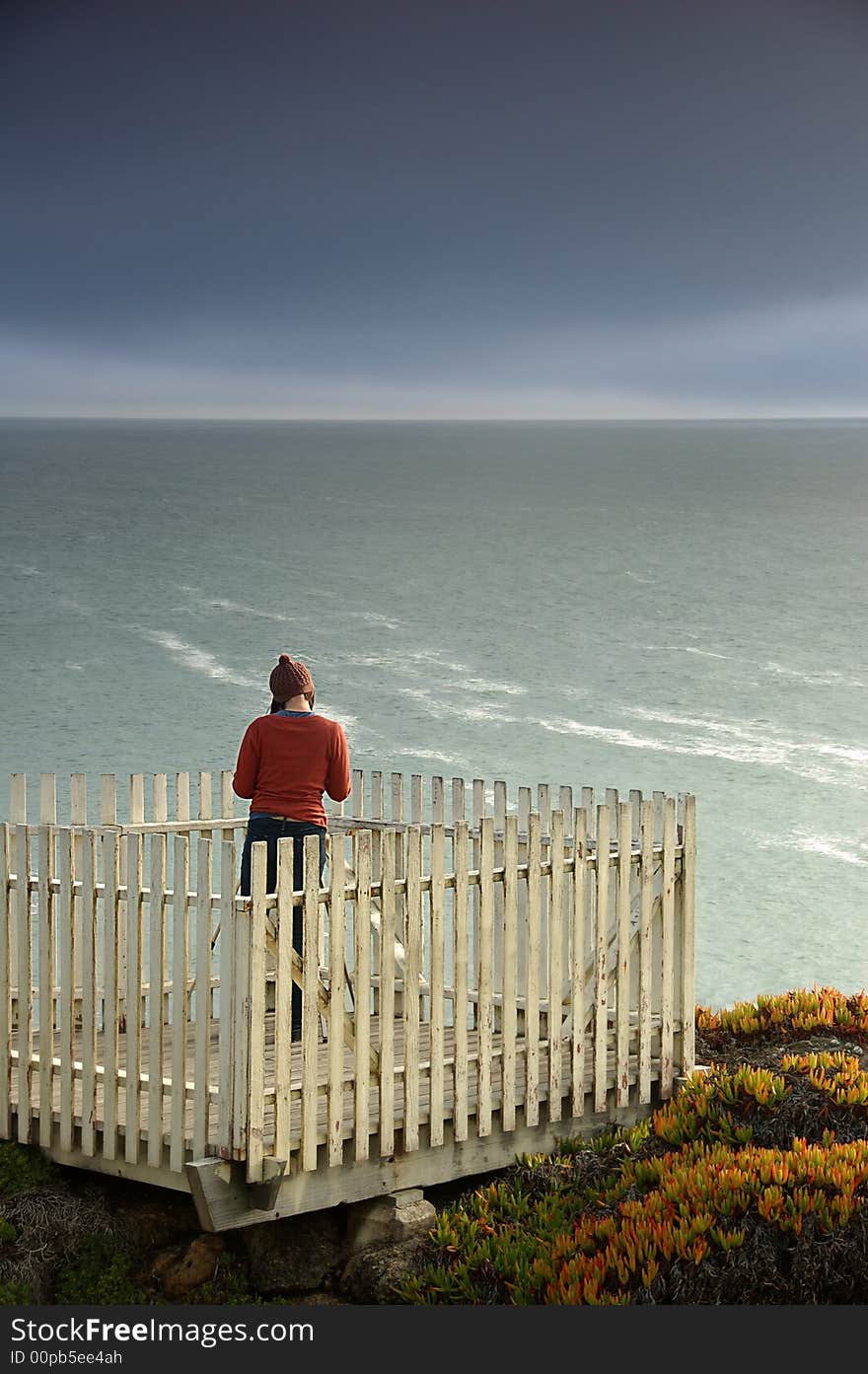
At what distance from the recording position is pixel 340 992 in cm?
662

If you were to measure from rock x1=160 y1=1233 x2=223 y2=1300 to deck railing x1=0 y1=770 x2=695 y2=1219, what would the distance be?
14.7 inches

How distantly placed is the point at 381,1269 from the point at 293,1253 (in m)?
0.42

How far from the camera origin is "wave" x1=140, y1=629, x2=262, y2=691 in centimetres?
3906

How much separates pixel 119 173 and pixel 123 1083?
46.6 metres

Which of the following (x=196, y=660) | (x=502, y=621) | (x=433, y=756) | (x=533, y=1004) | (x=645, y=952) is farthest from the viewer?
(x=502, y=621)

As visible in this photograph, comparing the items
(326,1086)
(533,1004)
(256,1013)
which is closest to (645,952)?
(533,1004)

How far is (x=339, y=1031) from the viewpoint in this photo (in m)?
6.64

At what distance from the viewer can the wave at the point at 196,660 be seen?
128 ft


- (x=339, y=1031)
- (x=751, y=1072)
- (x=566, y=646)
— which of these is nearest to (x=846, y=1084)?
(x=751, y=1072)

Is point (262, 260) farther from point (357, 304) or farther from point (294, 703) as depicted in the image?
point (294, 703)

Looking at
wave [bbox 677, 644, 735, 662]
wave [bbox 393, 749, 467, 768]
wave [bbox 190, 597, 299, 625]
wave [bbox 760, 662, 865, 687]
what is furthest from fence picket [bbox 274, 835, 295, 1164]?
wave [bbox 677, 644, 735, 662]

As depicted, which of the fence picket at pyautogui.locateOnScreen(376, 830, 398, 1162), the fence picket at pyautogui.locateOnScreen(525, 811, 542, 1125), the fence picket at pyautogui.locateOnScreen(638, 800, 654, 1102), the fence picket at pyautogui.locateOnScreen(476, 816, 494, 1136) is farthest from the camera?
the fence picket at pyautogui.locateOnScreen(638, 800, 654, 1102)

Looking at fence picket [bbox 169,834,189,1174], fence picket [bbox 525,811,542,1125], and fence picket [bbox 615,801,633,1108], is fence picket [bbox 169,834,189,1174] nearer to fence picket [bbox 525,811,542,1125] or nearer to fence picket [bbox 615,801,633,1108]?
fence picket [bbox 525,811,542,1125]

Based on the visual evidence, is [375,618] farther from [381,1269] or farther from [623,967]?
[381,1269]
